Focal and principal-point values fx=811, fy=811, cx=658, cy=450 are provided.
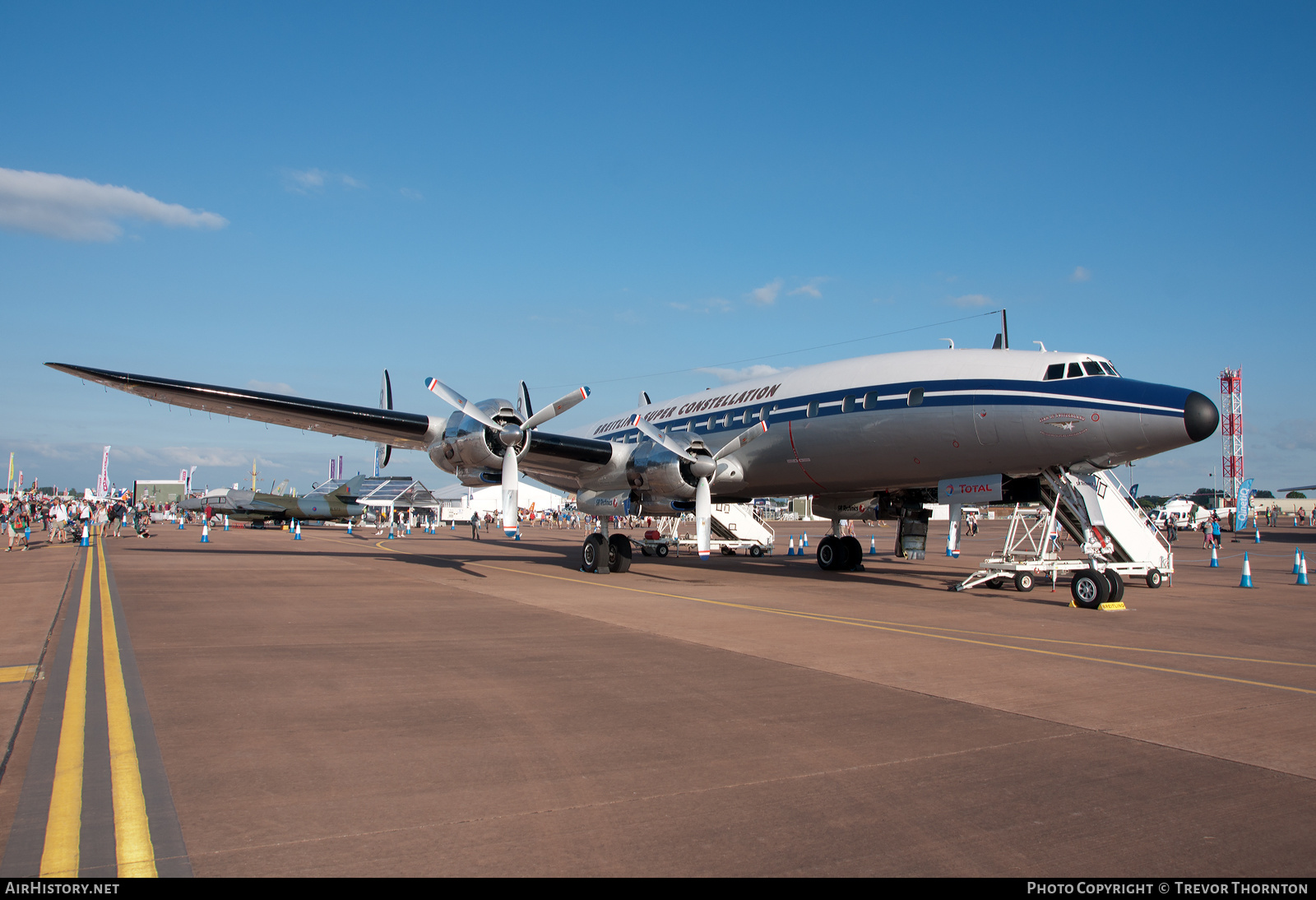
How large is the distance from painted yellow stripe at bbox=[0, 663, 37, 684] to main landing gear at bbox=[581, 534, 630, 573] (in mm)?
12209

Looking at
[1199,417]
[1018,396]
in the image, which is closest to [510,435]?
[1018,396]

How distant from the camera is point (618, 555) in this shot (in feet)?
62.9

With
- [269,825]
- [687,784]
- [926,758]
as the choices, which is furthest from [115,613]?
[926,758]

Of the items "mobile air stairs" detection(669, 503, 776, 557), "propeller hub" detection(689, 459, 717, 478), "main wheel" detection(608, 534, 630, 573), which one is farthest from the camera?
"mobile air stairs" detection(669, 503, 776, 557)

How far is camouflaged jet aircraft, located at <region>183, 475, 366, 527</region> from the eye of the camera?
50.9m

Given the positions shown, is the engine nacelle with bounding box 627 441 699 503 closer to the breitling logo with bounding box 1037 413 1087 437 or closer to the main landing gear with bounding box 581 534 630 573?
the main landing gear with bounding box 581 534 630 573

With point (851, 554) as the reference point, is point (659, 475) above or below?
above

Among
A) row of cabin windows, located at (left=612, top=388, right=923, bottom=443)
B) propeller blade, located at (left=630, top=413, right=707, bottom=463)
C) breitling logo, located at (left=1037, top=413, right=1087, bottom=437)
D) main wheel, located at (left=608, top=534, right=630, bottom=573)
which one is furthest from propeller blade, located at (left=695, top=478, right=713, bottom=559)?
breitling logo, located at (left=1037, top=413, right=1087, bottom=437)

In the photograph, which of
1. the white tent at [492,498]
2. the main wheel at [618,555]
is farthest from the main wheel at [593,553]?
the white tent at [492,498]

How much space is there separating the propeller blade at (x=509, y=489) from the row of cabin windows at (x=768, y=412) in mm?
4671

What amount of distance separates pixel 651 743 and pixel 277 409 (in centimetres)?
1420

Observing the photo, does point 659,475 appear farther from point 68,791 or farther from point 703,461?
point 68,791
